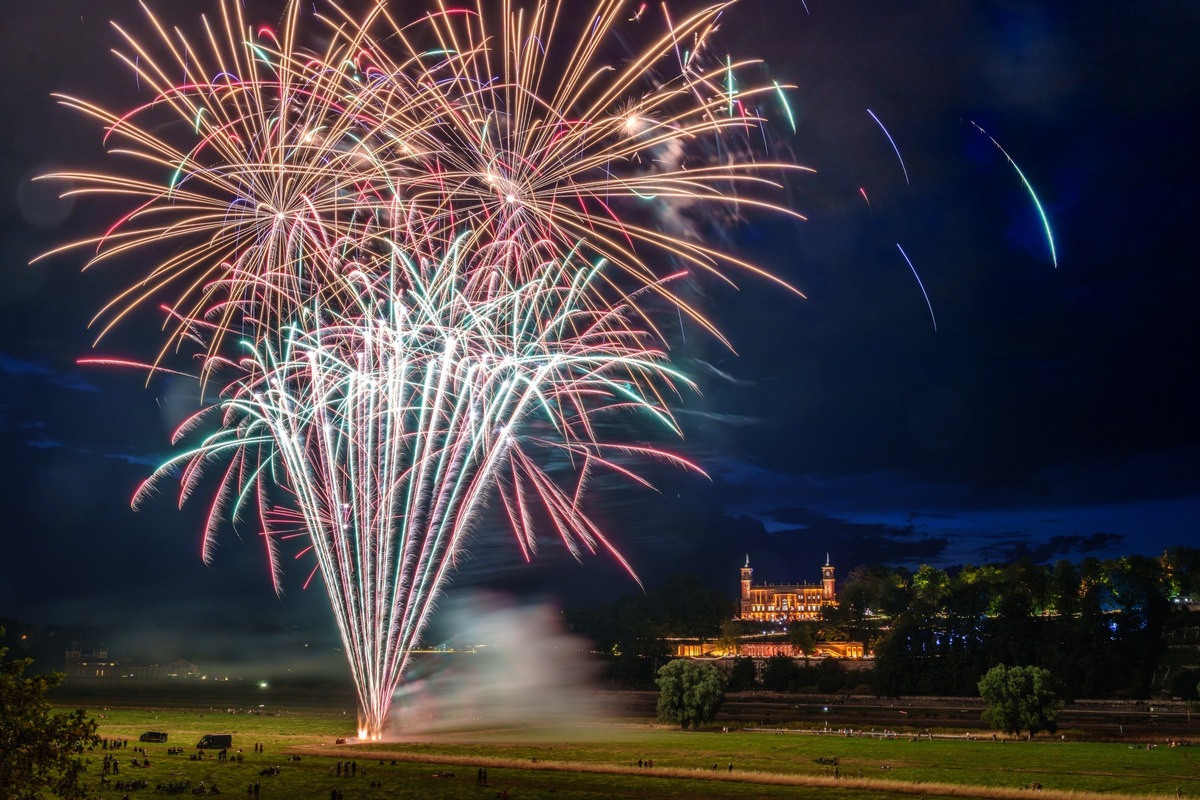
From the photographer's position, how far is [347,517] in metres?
40.6

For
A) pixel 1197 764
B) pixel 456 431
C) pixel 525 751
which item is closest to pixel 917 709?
pixel 1197 764

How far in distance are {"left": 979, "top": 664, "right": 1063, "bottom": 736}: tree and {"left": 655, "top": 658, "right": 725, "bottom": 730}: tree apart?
19.2m

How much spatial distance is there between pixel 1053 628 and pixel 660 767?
7570cm

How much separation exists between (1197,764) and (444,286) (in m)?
40.9

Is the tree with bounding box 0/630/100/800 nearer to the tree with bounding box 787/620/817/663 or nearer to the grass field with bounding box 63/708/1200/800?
the grass field with bounding box 63/708/1200/800

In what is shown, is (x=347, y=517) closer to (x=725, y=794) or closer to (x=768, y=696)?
(x=725, y=794)

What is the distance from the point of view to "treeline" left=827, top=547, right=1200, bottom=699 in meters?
93.6

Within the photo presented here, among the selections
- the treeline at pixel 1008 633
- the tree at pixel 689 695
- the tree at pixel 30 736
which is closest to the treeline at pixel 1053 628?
the treeline at pixel 1008 633

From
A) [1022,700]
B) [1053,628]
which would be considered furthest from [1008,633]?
[1022,700]

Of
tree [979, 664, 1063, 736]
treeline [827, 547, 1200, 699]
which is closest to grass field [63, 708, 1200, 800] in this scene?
tree [979, 664, 1063, 736]

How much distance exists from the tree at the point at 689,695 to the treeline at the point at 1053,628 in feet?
117

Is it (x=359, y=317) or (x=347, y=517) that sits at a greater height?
(x=359, y=317)

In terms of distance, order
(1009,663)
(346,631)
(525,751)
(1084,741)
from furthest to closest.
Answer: (1009,663) → (1084,741) → (525,751) → (346,631)

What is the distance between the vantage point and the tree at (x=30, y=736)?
1708cm
